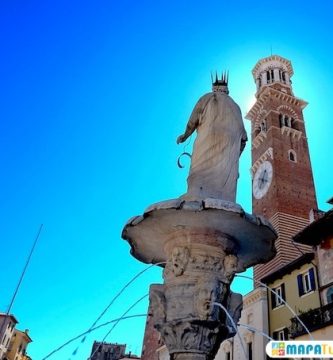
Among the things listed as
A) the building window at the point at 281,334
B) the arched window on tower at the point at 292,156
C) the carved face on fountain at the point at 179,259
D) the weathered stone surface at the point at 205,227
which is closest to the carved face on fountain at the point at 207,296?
the carved face on fountain at the point at 179,259

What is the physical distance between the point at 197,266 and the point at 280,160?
4379cm

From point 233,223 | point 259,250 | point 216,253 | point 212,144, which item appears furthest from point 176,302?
point 212,144

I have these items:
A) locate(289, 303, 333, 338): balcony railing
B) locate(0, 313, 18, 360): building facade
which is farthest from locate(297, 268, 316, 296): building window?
locate(0, 313, 18, 360): building facade

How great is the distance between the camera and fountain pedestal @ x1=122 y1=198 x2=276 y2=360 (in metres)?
5.45

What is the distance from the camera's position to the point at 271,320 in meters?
26.7

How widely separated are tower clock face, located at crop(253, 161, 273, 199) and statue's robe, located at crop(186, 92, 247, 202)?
40.3 meters

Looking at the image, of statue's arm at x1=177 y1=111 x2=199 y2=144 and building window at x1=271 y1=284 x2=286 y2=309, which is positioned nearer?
statue's arm at x1=177 y1=111 x2=199 y2=144

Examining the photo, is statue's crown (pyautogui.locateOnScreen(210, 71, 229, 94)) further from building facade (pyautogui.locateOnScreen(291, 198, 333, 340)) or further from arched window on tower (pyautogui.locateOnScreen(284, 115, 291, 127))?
arched window on tower (pyautogui.locateOnScreen(284, 115, 291, 127))

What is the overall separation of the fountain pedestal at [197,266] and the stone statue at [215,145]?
56cm

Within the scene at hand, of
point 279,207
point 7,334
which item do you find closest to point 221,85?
point 279,207

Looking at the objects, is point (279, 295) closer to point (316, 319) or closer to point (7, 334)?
point (316, 319)

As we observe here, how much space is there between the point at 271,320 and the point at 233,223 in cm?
2339

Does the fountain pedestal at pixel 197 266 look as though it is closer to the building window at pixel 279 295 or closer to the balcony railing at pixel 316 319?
the balcony railing at pixel 316 319

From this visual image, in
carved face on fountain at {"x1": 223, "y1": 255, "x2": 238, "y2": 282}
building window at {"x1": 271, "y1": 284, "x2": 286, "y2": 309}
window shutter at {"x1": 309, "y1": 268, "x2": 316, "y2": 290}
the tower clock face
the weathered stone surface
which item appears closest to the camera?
the weathered stone surface
